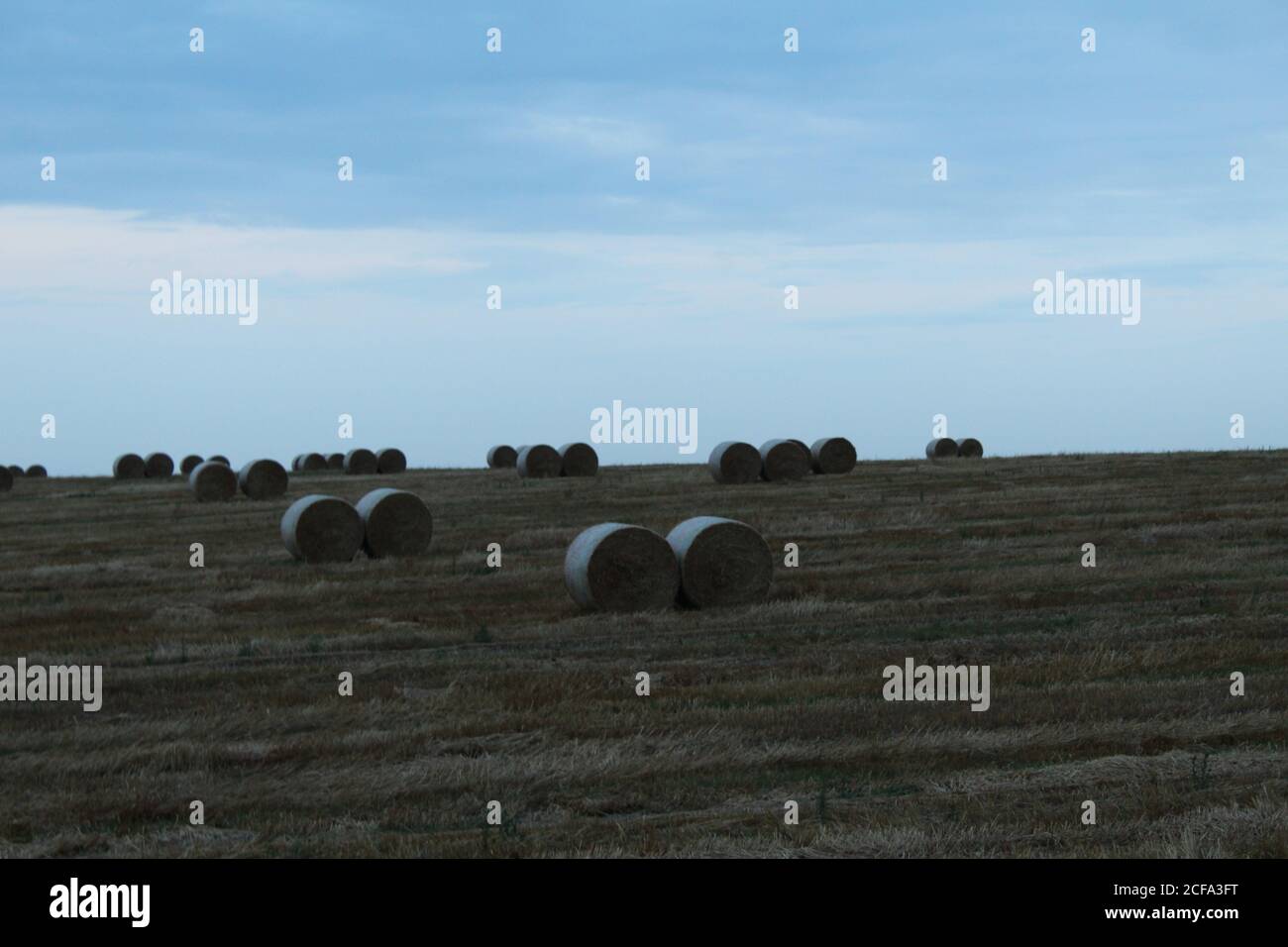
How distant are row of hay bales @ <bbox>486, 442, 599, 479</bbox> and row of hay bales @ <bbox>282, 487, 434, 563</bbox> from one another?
50.3 ft

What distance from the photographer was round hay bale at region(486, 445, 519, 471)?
159ft

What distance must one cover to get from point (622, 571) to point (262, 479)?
21.1 m

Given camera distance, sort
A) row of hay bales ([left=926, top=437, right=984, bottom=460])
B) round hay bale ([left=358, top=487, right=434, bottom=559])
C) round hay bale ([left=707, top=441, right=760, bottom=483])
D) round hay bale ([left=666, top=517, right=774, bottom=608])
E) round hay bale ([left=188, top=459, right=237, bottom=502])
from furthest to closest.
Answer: row of hay bales ([left=926, top=437, right=984, bottom=460]) < round hay bale ([left=188, top=459, right=237, bottom=502]) < round hay bale ([left=707, top=441, right=760, bottom=483]) < round hay bale ([left=358, top=487, right=434, bottom=559]) < round hay bale ([left=666, top=517, right=774, bottom=608])

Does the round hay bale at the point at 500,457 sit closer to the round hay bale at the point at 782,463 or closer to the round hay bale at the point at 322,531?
the round hay bale at the point at 782,463

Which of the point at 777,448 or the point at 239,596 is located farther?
the point at 777,448

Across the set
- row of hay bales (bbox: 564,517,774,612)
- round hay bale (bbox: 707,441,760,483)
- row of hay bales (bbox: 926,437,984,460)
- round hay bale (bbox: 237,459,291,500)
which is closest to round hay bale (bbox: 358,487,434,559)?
row of hay bales (bbox: 564,517,774,612)

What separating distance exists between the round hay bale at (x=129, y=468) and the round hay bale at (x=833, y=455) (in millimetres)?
25545

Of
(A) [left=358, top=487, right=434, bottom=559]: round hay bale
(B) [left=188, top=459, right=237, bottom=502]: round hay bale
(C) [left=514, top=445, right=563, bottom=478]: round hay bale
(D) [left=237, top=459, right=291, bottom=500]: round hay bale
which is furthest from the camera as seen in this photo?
(C) [left=514, top=445, right=563, bottom=478]: round hay bale

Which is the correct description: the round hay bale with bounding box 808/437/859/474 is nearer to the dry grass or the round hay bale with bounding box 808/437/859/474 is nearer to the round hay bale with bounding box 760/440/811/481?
the round hay bale with bounding box 760/440/811/481

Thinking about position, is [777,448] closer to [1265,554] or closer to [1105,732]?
[1265,554]
